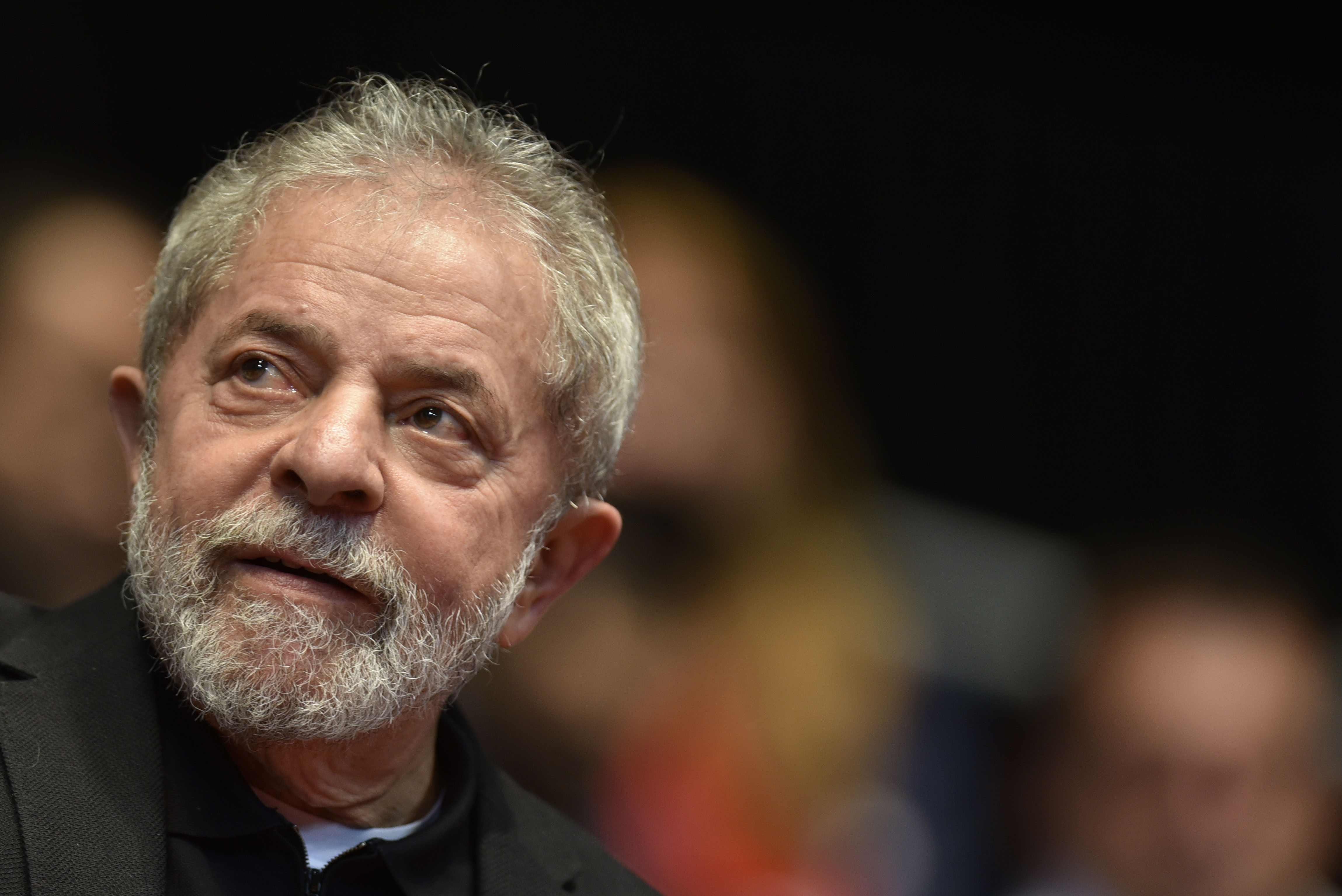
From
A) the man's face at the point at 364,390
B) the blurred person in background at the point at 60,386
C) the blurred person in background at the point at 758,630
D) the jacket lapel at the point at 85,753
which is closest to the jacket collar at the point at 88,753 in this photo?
the jacket lapel at the point at 85,753

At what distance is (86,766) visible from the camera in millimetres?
1861

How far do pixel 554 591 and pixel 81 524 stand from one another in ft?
4.14

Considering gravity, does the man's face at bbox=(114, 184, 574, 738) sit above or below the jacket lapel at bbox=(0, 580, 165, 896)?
above

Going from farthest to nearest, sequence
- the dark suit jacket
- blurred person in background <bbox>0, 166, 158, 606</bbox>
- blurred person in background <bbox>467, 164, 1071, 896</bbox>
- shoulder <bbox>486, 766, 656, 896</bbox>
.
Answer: blurred person in background <bbox>467, 164, 1071, 896</bbox> → blurred person in background <bbox>0, 166, 158, 606</bbox> → shoulder <bbox>486, 766, 656, 896</bbox> → the dark suit jacket

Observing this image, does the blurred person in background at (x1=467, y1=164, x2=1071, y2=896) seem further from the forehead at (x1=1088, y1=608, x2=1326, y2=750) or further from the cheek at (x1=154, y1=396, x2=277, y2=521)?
the cheek at (x1=154, y1=396, x2=277, y2=521)

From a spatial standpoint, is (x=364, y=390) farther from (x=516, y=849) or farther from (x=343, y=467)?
(x=516, y=849)

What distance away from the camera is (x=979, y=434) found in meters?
4.85

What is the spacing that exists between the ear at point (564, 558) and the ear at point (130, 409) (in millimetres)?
717

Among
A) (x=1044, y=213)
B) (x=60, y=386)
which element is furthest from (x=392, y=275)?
(x=1044, y=213)

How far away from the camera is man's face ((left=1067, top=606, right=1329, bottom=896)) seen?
3.85m

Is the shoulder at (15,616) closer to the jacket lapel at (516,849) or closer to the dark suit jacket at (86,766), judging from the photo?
the dark suit jacket at (86,766)

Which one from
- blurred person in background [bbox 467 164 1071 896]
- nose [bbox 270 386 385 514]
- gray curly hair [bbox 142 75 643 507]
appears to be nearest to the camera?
nose [bbox 270 386 385 514]

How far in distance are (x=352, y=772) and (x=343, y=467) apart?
0.56 m

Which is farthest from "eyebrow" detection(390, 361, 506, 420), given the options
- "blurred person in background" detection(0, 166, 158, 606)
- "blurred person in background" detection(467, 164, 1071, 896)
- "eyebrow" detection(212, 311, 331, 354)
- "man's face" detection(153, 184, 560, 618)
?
"blurred person in background" detection(467, 164, 1071, 896)
